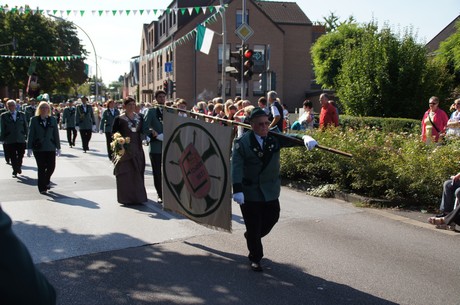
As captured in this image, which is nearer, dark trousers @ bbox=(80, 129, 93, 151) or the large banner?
the large banner

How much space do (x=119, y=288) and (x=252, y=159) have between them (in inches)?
73.3

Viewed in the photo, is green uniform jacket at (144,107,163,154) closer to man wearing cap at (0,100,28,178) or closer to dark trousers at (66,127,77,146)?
man wearing cap at (0,100,28,178)

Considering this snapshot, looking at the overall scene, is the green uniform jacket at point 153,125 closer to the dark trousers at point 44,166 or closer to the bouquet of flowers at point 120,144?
the bouquet of flowers at point 120,144

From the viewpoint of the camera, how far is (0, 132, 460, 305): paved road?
14.9 feet

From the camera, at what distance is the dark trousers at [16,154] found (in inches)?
465

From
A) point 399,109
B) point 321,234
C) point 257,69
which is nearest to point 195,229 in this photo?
point 321,234

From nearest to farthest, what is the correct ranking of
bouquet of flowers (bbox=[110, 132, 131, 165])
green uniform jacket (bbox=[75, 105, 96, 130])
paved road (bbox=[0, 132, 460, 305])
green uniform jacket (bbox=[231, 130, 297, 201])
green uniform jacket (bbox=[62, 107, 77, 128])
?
1. paved road (bbox=[0, 132, 460, 305])
2. green uniform jacket (bbox=[231, 130, 297, 201])
3. bouquet of flowers (bbox=[110, 132, 131, 165])
4. green uniform jacket (bbox=[75, 105, 96, 130])
5. green uniform jacket (bbox=[62, 107, 77, 128])

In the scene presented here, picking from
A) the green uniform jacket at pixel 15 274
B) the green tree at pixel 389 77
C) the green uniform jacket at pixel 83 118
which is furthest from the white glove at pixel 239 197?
the green tree at pixel 389 77

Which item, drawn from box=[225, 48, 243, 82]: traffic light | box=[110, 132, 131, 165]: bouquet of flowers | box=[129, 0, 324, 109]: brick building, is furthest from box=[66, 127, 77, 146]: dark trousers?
box=[129, 0, 324, 109]: brick building

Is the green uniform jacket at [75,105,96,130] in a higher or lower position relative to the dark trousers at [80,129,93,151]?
higher

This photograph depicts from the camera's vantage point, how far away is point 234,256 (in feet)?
18.8

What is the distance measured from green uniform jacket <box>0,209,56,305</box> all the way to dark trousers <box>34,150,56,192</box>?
871cm

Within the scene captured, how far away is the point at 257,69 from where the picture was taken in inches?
1786

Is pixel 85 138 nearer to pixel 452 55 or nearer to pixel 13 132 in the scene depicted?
pixel 13 132
